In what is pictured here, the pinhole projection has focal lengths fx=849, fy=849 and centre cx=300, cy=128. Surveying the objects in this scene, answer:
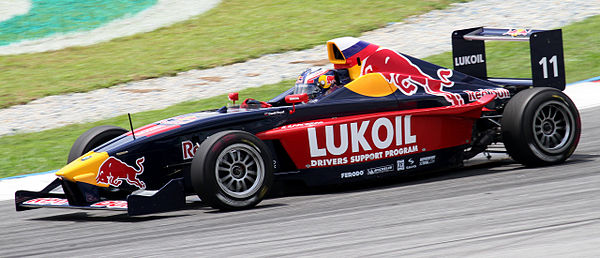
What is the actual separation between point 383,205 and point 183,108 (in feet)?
24.5

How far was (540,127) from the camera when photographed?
303 inches

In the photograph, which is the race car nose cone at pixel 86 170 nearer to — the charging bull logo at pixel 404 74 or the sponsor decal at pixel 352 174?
the sponsor decal at pixel 352 174

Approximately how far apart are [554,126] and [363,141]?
1.84 m

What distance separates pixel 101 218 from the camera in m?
6.96

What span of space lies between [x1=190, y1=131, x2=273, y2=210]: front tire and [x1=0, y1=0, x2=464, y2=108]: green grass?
30.5ft

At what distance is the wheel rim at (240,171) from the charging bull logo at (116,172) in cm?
70

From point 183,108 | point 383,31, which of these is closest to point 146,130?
point 183,108

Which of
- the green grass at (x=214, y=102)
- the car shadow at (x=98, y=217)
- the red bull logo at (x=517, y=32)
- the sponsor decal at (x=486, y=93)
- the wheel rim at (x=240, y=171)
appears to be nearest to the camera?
the wheel rim at (x=240, y=171)

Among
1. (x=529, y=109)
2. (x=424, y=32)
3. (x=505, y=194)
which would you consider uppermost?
(x=424, y=32)

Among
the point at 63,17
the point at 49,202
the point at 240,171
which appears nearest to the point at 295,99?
the point at 240,171

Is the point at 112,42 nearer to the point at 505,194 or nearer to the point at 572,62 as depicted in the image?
the point at 572,62

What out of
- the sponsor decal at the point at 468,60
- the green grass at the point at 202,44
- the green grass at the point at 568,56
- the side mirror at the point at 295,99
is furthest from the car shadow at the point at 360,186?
the green grass at the point at 202,44

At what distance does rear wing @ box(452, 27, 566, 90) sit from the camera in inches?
330

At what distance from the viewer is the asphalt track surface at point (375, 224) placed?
5.04 metres
